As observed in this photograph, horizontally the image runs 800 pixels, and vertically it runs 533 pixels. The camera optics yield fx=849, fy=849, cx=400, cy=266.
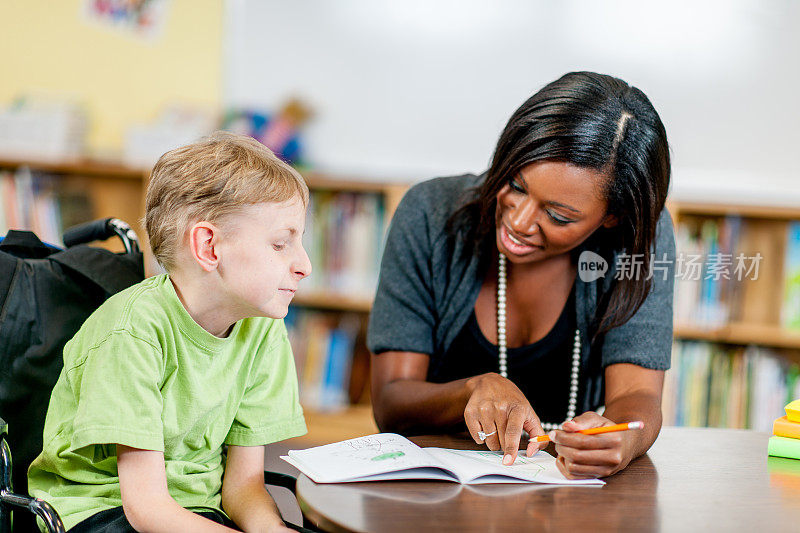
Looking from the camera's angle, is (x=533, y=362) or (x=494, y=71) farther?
(x=494, y=71)

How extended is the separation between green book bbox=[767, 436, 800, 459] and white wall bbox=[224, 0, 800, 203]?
5.91 ft

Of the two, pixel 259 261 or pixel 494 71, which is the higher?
pixel 494 71

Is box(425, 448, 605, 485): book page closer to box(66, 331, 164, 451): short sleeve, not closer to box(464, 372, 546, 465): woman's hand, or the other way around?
box(464, 372, 546, 465): woman's hand

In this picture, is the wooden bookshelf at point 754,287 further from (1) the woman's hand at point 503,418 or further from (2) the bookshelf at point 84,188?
(2) the bookshelf at point 84,188

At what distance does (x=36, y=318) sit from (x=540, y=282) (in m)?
0.85

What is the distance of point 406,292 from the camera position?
1516 millimetres

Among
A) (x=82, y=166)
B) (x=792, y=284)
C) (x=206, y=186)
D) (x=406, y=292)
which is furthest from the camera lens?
(x=82, y=166)

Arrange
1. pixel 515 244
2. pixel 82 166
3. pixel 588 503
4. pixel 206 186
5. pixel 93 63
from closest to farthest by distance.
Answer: pixel 588 503 → pixel 206 186 → pixel 515 244 → pixel 82 166 → pixel 93 63

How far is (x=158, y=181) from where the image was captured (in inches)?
44.6

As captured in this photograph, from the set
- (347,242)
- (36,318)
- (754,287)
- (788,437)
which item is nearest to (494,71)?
(347,242)

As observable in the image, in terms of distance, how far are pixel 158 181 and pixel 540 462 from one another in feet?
2.08

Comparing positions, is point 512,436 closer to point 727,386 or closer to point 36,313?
point 36,313

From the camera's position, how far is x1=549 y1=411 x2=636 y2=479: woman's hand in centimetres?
106

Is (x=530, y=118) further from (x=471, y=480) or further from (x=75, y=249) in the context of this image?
(x=75, y=249)
